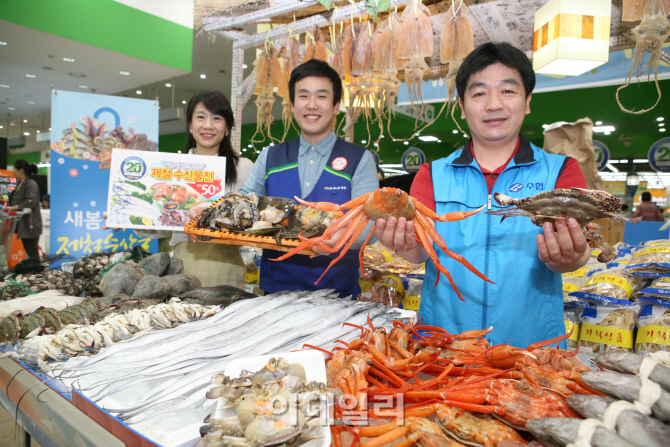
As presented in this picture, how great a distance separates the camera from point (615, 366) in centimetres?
78

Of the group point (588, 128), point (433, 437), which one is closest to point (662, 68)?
point (588, 128)

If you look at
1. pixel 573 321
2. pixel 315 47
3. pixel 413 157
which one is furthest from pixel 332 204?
pixel 413 157

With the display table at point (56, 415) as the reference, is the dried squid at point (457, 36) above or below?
above

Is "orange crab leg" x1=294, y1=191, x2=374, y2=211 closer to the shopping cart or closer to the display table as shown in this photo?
the display table

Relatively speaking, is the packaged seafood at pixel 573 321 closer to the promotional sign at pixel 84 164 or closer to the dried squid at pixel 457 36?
the dried squid at pixel 457 36

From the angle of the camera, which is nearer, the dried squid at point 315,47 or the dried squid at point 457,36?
the dried squid at point 457,36

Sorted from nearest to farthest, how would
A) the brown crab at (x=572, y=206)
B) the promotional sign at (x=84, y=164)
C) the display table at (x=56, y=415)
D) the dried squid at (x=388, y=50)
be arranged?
the display table at (x=56, y=415), the brown crab at (x=572, y=206), the dried squid at (x=388, y=50), the promotional sign at (x=84, y=164)

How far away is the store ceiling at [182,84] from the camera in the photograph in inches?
238

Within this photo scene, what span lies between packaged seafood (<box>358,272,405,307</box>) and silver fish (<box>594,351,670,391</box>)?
1.61 metres

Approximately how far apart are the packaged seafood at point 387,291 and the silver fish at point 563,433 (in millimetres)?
1678

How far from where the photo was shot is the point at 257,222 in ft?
6.03

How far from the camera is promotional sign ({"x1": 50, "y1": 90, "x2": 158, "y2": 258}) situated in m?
3.17

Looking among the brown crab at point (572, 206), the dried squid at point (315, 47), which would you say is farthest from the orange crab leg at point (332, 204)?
the dried squid at point (315, 47)

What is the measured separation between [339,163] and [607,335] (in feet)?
5.29
